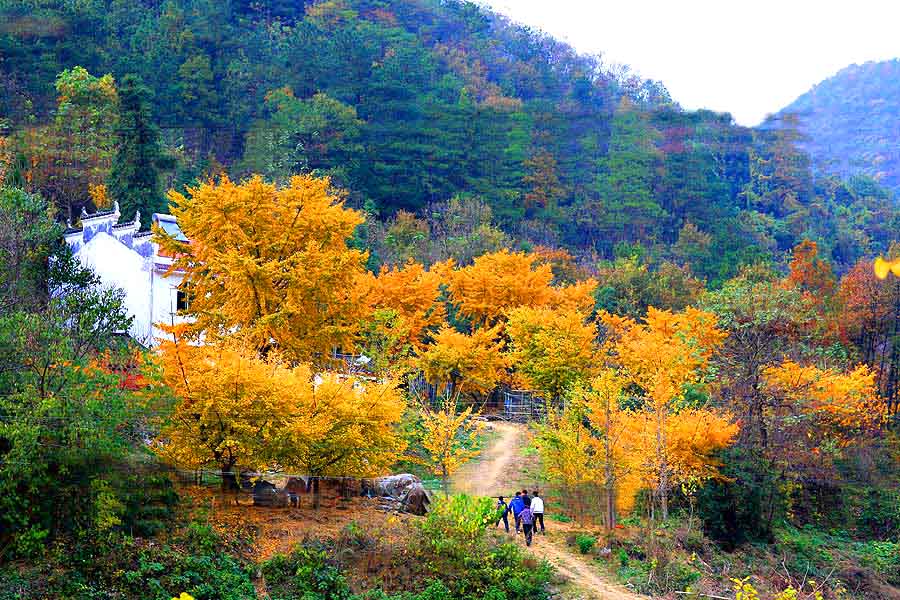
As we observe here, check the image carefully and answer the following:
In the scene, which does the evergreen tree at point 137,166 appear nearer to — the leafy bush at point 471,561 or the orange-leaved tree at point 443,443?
the orange-leaved tree at point 443,443

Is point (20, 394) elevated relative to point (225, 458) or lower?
elevated

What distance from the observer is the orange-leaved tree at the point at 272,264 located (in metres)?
24.1

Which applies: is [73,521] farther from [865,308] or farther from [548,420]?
[865,308]

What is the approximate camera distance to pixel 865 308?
40.2m

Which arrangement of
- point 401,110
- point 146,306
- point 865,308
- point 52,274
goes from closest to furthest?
point 52,274
point 146,306
point 865,308
point 401,110

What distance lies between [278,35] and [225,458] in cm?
6331

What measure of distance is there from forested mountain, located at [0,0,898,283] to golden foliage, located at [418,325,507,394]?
17.5 m

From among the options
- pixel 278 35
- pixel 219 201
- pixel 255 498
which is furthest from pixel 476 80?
pixel 255 498

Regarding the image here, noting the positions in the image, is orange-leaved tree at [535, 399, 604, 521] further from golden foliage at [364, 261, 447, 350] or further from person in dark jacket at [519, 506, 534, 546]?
golden foliage at [364, 261, 447, 350]

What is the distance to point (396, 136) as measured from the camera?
66.2 metres

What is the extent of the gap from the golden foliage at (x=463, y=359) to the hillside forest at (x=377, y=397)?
0.10m

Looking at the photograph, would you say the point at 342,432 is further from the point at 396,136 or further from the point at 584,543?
the point at 396,136

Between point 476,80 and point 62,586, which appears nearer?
point 62,586

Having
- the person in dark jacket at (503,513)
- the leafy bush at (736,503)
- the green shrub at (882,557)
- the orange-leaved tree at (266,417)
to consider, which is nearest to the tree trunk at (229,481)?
the orange-leaved tree at (266,417)
